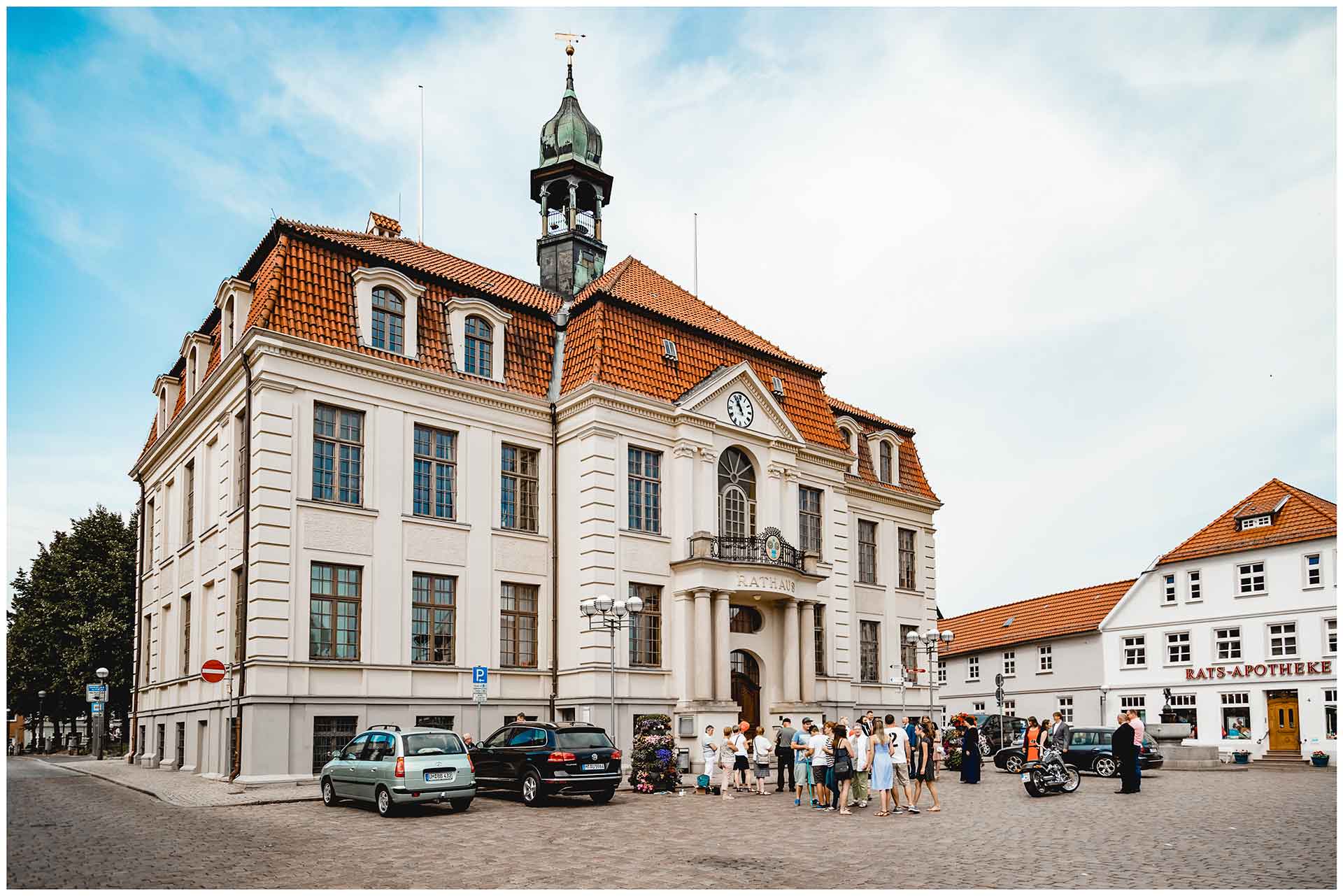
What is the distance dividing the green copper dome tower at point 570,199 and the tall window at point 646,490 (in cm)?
762

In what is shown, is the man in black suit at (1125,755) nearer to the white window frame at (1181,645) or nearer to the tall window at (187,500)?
the tall window at (187,500)

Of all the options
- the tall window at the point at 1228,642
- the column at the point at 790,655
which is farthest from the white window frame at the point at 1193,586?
the column at the point at 790,655

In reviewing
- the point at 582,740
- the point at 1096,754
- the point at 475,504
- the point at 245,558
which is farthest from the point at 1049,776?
the point at 245,558

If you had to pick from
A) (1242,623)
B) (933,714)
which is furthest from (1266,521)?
(933,714)

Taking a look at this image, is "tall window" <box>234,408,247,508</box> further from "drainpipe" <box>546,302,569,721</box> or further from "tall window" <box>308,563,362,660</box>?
"drainpipe" <box>546,302,569,721</box>

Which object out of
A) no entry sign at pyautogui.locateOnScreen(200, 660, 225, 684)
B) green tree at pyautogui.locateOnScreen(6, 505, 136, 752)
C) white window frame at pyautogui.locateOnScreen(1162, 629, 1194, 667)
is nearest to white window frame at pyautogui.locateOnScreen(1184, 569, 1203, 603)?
white window frame at pyautogui.locateOnScreen(1162, 629, 1194, 667)

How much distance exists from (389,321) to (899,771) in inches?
629

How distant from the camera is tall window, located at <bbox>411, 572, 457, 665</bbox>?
29984mm

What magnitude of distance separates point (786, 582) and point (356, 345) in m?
13.3

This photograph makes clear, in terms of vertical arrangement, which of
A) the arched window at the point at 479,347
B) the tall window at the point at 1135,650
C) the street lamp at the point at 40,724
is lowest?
the street lamp at the point at 40,724

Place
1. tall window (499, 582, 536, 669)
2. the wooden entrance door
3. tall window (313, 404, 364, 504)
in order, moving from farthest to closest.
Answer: the wooden entrance door < tall window (499, 582, 536, 669) < tall window (313, 404, 364, 504)

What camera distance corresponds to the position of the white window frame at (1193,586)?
54.0 m

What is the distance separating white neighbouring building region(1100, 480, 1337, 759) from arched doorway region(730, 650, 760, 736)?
23.6m

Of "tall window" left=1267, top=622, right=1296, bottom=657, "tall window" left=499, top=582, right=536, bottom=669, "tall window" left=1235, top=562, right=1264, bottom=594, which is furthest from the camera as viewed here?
"tall window" left=1235, top=562, right=1264, bottom=594
